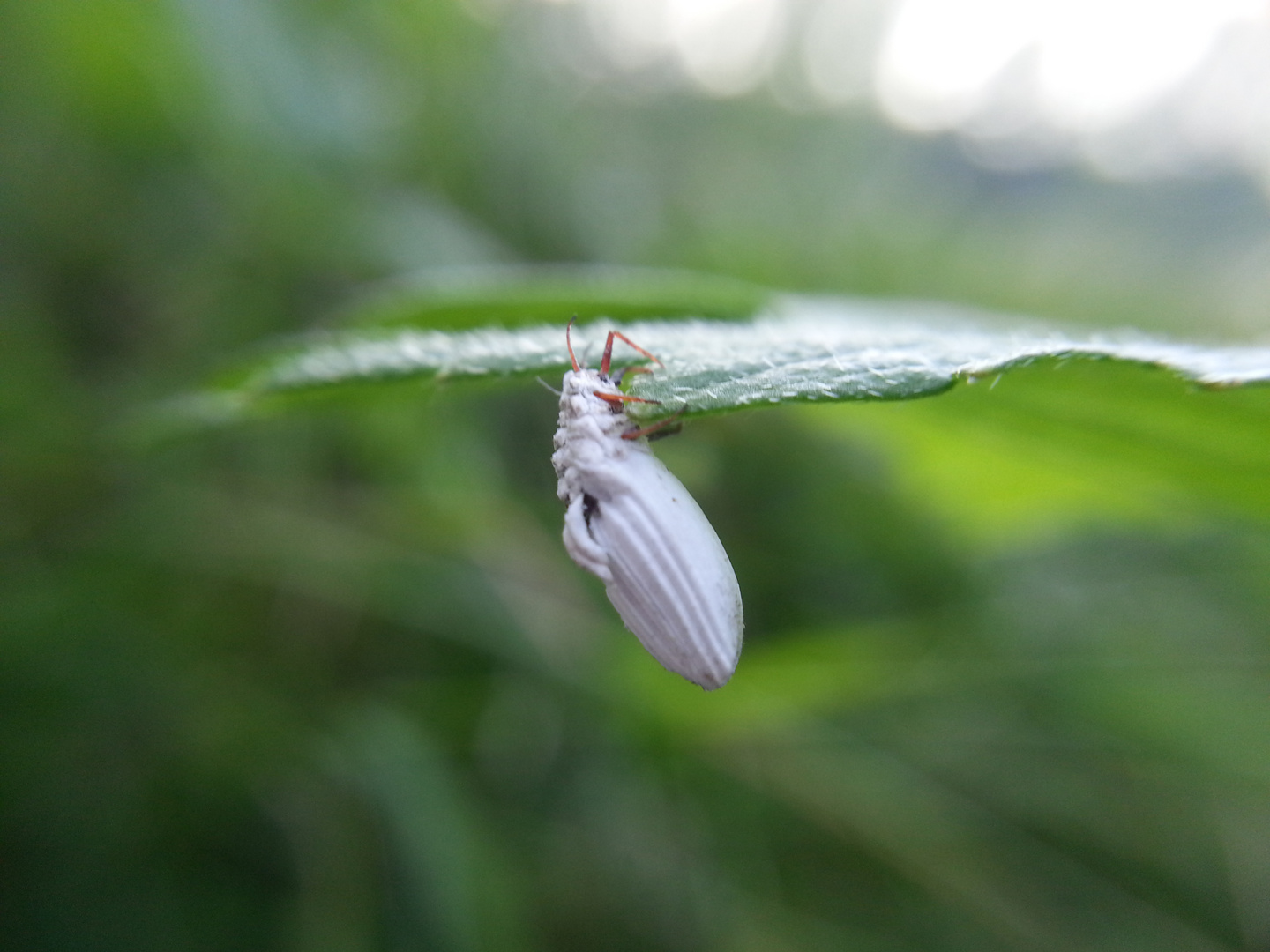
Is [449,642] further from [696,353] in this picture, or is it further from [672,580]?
[696,353]

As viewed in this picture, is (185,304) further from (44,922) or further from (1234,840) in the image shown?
(1234,840)

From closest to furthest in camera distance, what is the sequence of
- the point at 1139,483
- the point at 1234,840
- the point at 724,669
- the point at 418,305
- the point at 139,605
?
1. the point at 724,669
2. the point at 418,305
3. the point at 1139,483
4. the point at 139,605
5. the point at 1234,840

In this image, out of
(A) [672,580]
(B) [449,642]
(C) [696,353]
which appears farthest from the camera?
(B) [449,642]

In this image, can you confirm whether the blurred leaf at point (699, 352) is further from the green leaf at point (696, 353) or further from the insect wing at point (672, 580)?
the insect wing at point (672, 580)

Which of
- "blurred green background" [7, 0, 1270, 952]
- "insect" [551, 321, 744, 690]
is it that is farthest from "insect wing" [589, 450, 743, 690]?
"blurred green background" [7, 0, 1270, 952]

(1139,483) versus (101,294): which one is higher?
(101,294)

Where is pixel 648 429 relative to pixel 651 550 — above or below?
above

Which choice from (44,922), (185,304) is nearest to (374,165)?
(185,304)

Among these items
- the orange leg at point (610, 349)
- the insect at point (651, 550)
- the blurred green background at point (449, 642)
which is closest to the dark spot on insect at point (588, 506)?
the insect at point (651, 550)

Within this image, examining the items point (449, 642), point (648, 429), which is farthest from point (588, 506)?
point (449, 642)
